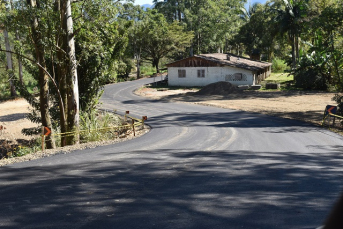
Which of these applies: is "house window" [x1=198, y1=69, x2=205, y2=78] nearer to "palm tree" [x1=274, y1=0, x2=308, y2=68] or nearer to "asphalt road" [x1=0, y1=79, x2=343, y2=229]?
"palm tree" [x1=274, y1=0, x2=308, y2=68]

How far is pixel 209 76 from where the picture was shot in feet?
153

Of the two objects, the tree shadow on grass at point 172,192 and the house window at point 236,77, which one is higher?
the house window at point 236,77

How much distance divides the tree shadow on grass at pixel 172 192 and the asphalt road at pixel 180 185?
0.07 ft

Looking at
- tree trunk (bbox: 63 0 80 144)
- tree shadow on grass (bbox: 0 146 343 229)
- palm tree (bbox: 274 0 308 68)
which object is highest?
palm tree (bbox: 274 0 308 68)

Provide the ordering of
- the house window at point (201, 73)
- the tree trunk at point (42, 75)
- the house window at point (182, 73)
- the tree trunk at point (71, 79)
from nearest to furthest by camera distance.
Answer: the tree trunk at point (42, 75) → the tree trunk at point (71, 79) → the house window at point (201, 73) → the house window at point (182, 73)

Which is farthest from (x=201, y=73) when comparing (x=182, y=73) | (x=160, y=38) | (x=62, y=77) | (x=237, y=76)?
(x=62, y=77)

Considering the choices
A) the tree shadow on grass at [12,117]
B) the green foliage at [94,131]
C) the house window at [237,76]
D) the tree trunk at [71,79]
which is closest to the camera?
the tree trunk at [71,79]

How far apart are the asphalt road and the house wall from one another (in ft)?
97.5

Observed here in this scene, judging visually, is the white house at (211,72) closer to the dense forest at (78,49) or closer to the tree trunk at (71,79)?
the dense forest at (78,49)

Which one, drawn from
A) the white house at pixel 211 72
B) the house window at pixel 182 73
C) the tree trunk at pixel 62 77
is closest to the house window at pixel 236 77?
the white house at pixel 211 72

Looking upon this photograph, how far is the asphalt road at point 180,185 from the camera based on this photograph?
6597 millimetres

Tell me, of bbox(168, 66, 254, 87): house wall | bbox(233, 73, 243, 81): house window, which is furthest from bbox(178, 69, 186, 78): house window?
bbox(233, 73, 243, 81): house window

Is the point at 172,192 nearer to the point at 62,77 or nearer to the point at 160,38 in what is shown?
the point at 62,77

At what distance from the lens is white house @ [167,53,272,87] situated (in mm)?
45031
